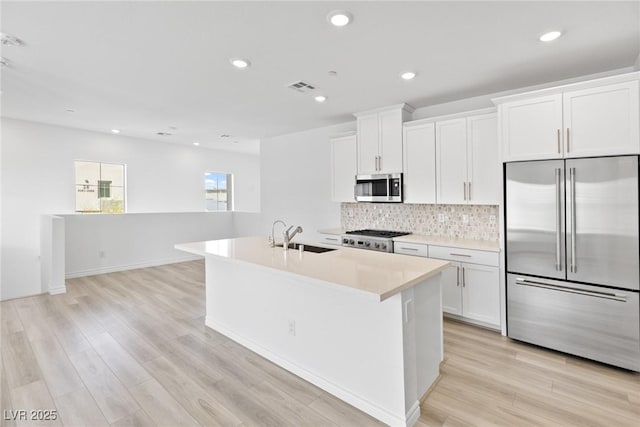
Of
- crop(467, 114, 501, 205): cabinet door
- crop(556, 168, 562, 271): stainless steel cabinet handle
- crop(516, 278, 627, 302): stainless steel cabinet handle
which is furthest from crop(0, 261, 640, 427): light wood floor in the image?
crop(467, 114, 501, 205): cabinet door

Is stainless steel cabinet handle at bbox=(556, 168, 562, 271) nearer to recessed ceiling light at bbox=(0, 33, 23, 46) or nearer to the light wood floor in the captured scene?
the light wood floor

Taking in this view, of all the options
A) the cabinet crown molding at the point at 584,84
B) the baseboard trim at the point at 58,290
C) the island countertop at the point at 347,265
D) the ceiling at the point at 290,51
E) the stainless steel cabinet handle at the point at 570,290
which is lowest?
the baseboard trim at the point at 58,290

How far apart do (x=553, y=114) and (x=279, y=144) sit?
441 cm

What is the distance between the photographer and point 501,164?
308 cm

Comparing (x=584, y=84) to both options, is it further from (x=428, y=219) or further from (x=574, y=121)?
(x=428, y=219)

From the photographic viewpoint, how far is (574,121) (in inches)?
105

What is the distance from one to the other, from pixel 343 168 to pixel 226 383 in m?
3.23

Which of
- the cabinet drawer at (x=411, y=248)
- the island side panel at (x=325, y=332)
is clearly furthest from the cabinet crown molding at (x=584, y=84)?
the island side panel at (x=325, y=332)

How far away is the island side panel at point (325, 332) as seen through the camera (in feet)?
6.29

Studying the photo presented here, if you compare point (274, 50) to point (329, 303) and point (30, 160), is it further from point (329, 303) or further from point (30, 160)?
point (30, 160)

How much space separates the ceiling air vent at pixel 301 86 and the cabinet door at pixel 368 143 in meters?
1.14

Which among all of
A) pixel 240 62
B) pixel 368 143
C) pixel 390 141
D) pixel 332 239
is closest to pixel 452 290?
pixel 332 239

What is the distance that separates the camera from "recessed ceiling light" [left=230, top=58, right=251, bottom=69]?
276 centimetres

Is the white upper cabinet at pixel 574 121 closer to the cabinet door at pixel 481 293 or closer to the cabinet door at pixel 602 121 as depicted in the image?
the cabinet door at pixel 602 121
